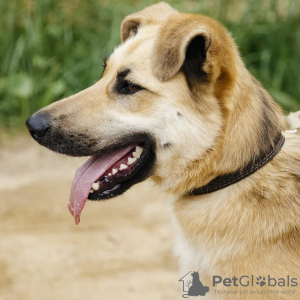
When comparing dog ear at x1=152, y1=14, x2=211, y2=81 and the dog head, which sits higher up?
dog ear at x1=152, y1=14, x2=211, y2=81

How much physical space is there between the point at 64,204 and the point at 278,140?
8.66 ft

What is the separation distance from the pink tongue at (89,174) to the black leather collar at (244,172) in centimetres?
51

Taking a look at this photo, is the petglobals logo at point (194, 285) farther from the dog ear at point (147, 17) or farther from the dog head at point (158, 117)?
the dog ear at point (147, 17)

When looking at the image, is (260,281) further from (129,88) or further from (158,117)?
(129,88)

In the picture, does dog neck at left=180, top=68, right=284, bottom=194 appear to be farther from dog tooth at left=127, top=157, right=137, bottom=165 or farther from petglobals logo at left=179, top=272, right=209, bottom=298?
petglobals logo at left=179, top=272, right=209, bottom=298

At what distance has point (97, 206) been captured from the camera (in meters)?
4.91

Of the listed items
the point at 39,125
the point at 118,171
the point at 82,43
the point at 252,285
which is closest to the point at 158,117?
the point at 118,171

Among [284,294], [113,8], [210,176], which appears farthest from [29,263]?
[113,8]

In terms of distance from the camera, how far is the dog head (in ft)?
8.95

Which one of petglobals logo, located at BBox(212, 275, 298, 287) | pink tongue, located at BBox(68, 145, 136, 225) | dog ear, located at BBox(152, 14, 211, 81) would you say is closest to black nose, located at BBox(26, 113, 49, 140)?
pink tongue, located at BBox(68, 145, 136, 225)

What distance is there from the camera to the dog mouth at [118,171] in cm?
284

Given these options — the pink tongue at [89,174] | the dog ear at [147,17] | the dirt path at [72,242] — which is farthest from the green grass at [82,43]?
the pink tongue at [89,174]

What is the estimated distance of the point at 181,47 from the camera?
2557mm

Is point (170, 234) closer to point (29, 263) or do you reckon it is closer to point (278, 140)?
point (29, 263)
